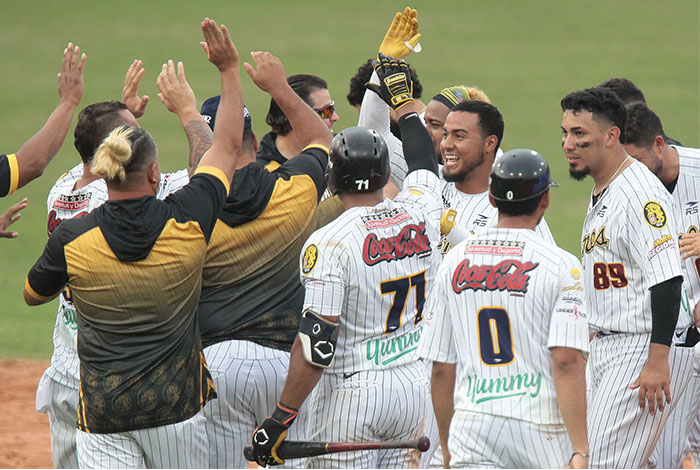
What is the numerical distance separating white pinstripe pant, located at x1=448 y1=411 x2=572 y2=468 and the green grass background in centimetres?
1343

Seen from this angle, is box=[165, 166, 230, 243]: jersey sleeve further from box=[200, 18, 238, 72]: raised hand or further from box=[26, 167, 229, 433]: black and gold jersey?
box=[200, 18, 238, 72]: raised hand

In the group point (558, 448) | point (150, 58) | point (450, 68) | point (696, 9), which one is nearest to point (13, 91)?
point (150, 58)

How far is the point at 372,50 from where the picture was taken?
28.9 meters

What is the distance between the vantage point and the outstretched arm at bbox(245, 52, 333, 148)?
4.98 m

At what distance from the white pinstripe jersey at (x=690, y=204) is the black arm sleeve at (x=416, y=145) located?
1.73 m

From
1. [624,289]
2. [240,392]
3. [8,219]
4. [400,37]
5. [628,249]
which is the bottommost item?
[240,392]

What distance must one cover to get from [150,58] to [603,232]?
2440 centimetres

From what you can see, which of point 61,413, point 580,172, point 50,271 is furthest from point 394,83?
point 61,413

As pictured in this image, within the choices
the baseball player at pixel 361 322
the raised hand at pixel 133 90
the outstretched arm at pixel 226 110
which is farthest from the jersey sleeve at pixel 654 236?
the raised hand at pixel 133 90

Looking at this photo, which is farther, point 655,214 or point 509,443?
point 655,214

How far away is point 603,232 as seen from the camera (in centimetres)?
527

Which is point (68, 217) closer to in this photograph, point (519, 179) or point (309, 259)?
point (309, 259)

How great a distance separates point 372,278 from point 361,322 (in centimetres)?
21

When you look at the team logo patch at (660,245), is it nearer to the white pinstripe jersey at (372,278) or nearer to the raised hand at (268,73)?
the white pinstripe jersey at (372,278)
